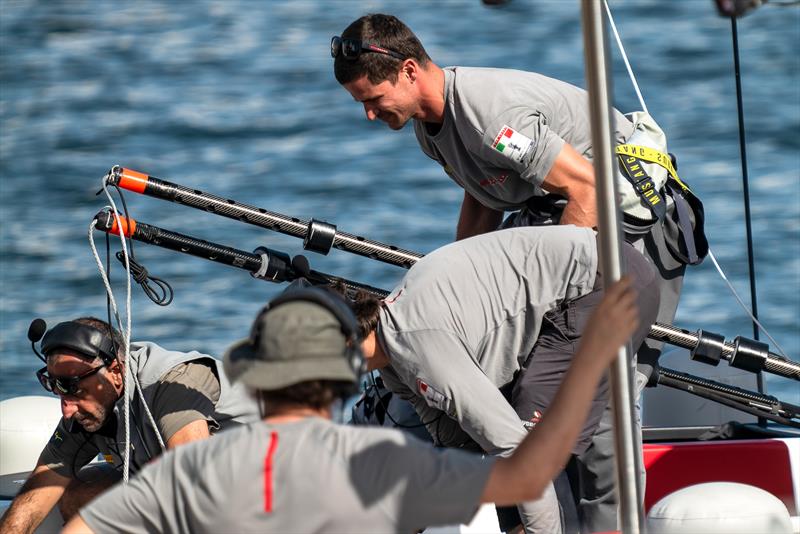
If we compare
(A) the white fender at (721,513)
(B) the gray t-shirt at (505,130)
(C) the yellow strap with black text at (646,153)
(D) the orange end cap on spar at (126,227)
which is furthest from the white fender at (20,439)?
(A) the white fender at (721,513)

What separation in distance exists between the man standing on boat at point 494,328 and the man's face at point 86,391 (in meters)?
0.81

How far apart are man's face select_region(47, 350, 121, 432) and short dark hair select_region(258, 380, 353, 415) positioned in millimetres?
1640

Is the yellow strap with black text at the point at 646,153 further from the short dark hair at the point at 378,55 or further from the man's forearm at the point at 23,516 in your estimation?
the man's forearm at the point at 23,516

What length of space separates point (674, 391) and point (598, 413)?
53.9 inches

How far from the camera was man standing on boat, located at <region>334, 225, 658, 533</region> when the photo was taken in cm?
319

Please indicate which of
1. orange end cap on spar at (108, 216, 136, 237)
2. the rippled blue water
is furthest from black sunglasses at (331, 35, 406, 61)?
the rippled blue water

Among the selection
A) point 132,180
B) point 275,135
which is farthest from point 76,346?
→ point 275,135

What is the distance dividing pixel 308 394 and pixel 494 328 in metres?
1.18

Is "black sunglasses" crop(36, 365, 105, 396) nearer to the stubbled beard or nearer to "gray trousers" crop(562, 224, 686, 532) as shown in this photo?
the stubbled beard

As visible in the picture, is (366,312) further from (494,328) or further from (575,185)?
(575,185)

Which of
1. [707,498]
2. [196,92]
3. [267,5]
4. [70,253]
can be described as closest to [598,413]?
[707,498]

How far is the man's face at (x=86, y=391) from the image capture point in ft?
12.4

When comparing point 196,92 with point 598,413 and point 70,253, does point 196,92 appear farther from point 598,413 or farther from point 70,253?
point 598,413

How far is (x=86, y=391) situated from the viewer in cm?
385
